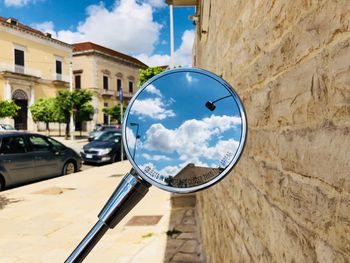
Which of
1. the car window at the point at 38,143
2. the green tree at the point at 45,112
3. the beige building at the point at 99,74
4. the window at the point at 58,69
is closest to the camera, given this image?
the car window at the point at 38,143

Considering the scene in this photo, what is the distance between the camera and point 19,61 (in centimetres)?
3519

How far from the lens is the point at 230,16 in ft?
7.98

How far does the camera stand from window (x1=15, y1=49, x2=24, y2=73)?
3478 centimetres

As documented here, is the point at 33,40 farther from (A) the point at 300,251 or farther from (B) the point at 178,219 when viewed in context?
(A) the point at 300,251

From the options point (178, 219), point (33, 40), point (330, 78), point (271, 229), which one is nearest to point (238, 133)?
point (330, 78)

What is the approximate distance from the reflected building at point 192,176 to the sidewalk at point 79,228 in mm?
3533

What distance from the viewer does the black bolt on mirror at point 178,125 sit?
1.05 metres

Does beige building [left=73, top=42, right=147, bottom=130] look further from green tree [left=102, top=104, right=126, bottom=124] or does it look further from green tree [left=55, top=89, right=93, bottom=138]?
green tree [left=55, top=89, right=93, bottom=138]

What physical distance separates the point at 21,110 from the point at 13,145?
2814 cm

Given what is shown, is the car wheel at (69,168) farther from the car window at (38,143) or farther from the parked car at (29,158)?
the car window at (38,143)

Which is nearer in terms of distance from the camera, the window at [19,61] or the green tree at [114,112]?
the window at [19,61]

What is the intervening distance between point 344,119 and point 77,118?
32025 millimetres

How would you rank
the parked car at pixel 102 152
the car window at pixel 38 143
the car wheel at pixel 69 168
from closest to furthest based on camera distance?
the car window at pixel 38 143
the car wheel at pixel 69 168
the parked car at pixel 102 152

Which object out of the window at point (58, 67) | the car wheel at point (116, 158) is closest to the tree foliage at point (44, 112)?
the window at point (58, 67)
